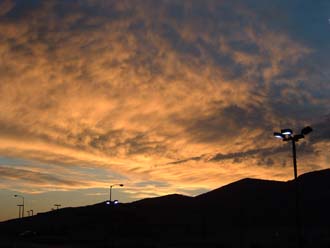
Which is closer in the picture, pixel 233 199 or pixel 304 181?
pixel 233 199

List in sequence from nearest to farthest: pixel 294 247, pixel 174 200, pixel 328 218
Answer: pixel 294 247
pixel 328 218
pixel 174 200

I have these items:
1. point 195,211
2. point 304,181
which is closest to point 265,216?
point 195,211

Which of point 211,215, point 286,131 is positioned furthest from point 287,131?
point 211,215

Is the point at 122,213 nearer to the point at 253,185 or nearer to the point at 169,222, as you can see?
the point at 169,222

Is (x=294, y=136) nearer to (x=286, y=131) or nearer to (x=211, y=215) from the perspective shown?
(x=286, y=131)

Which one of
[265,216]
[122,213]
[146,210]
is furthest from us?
[146,210]

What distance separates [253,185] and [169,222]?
179ft

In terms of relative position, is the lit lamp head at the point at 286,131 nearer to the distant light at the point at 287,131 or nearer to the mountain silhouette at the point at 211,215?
the distant light at the point at 287,131

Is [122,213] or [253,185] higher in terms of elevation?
[253,185]

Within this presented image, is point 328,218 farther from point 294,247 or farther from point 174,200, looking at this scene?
point 294,247

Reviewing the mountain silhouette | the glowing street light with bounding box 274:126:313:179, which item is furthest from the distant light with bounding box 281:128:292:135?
the mountain silhouette

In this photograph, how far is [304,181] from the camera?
19150 centimetres

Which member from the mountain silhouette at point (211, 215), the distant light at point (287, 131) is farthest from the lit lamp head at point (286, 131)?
the mountain silhouette at point (211, 215)

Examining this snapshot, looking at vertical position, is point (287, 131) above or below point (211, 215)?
above
